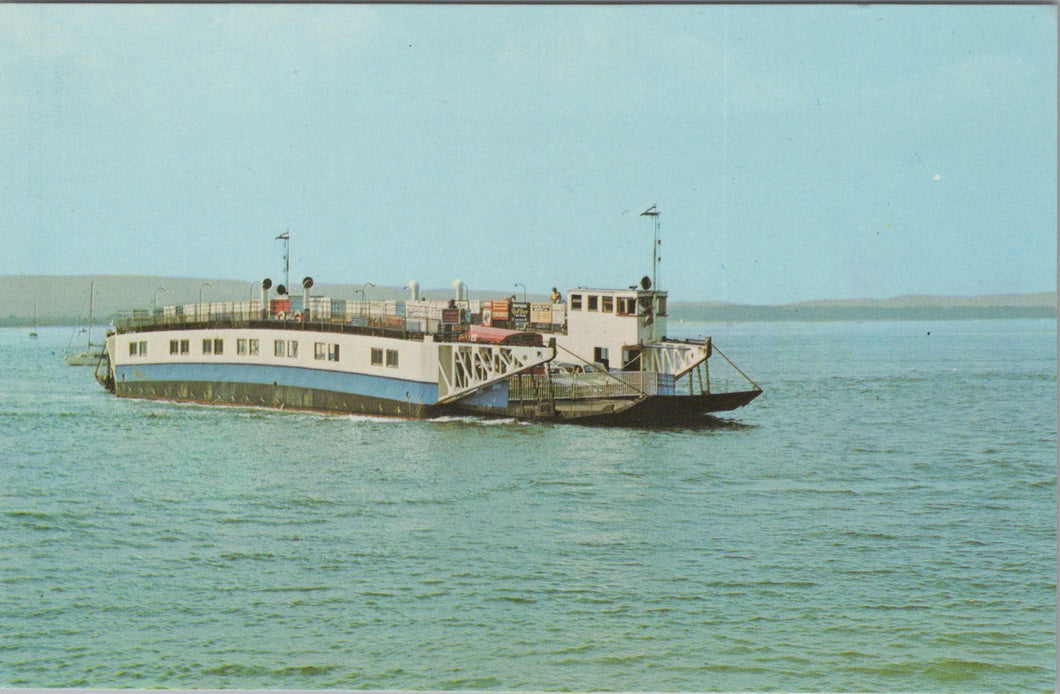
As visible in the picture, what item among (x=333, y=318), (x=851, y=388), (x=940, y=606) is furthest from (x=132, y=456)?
(x=851, y=388)

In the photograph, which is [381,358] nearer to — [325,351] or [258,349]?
[325,351]

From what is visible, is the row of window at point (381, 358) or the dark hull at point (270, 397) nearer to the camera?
the dark hull at point (270, 397)

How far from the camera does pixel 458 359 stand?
45.8 meters

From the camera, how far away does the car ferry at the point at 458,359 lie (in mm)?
44500

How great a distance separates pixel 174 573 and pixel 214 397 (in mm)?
31878

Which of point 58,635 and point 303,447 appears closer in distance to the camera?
point 58,635

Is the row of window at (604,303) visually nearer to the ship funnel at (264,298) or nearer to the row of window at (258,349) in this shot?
the row of window at (258,349)

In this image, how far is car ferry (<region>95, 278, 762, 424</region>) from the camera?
4450 cm

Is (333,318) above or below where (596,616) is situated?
above

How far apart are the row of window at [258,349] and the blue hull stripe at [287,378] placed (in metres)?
0.65

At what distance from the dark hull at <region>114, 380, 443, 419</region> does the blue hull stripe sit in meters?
0.22

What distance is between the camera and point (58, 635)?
21016mm

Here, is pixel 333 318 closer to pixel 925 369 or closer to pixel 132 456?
pixel 132 456

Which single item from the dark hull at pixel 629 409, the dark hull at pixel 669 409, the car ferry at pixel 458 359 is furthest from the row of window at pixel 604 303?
the dark hull at pixel 669 409
